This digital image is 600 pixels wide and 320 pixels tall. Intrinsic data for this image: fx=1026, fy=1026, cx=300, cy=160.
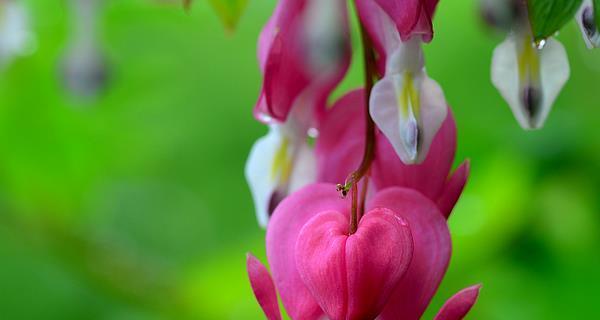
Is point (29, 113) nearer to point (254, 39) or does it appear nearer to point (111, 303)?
point (111, 303)

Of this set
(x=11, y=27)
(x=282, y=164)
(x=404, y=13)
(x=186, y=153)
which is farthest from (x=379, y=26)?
(x=186, y=153)

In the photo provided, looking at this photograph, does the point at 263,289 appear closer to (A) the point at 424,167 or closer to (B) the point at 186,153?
(A) the point at 424,167

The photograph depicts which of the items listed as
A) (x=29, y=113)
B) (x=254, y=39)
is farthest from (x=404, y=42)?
(x=254, y=39)

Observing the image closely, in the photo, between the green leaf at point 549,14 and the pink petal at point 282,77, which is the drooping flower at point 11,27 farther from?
the green leaf at point 549,14

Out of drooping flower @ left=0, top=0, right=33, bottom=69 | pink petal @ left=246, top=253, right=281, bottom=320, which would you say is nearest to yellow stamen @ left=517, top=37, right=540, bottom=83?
pink petal @ left=246, top=253, right=281, bottom=320

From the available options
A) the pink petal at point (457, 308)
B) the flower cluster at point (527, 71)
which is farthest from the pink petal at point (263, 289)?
the flower cluster at point (527, 71)
